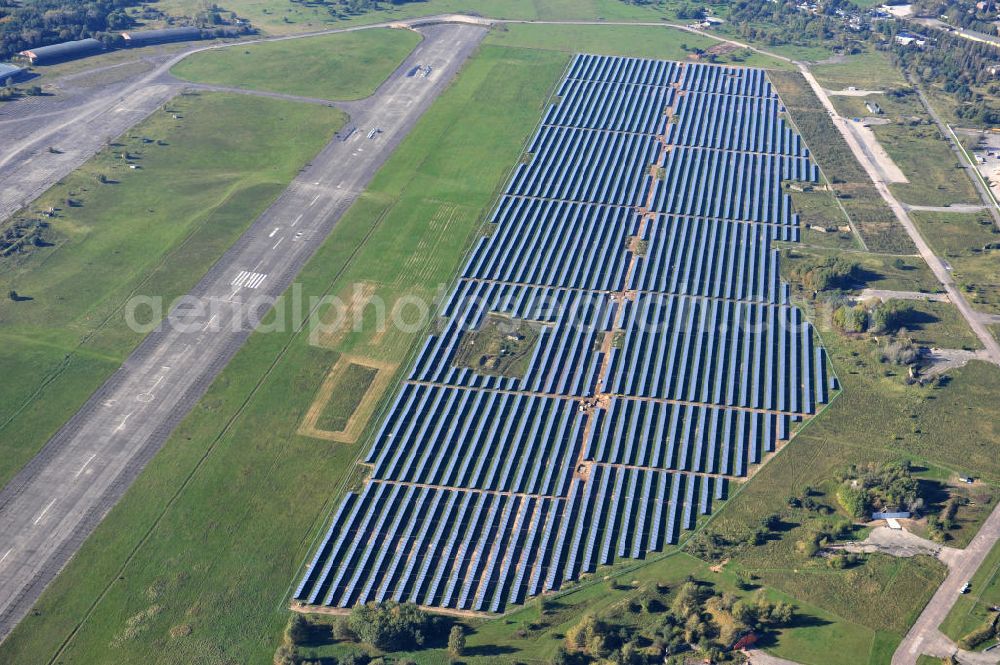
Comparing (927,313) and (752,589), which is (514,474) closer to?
(752,589)

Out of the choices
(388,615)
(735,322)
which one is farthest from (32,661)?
(735,322)

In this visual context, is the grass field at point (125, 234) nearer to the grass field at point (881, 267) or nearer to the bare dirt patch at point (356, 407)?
the bare dirt patch at point (356, 407)

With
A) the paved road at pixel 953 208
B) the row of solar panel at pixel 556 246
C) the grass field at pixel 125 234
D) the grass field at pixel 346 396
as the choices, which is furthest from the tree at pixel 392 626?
the paved road at pixel 953 208

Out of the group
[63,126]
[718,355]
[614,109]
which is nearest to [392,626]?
[718,355]

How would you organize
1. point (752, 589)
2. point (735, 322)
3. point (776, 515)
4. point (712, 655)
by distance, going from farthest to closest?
point (735, 322)
point (776, 515)
point (752, 589)
point (712, 655)

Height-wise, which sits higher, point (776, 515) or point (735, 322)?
point (735, 322)

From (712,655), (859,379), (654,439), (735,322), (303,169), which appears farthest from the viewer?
(303,169)
